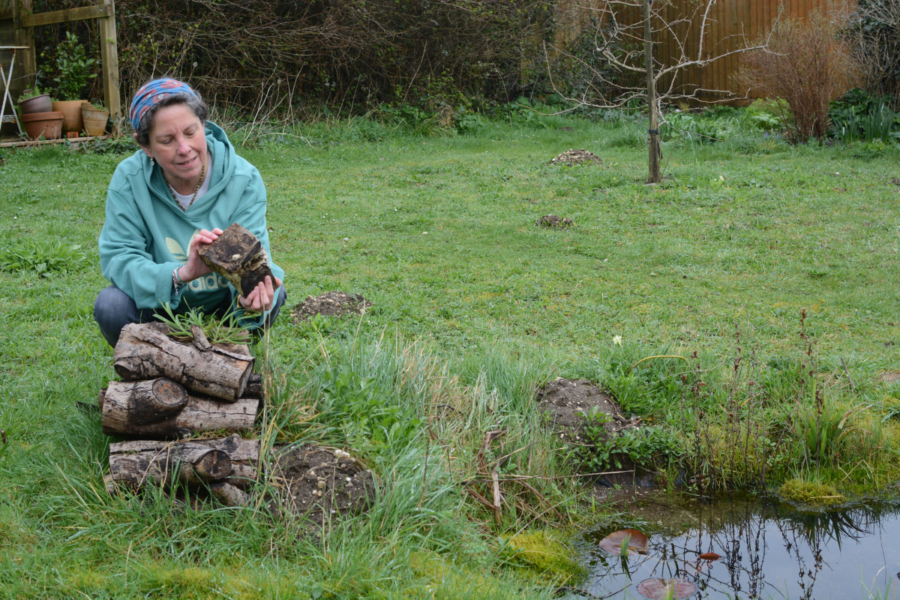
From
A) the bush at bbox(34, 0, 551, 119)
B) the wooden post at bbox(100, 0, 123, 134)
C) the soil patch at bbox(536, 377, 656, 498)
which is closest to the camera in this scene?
the soil patch at bbox(536, 377, 656, 498)

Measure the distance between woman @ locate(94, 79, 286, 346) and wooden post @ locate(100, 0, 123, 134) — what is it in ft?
27.8

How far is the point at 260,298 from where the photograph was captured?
113 inches

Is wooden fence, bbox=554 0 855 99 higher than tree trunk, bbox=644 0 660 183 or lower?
higher

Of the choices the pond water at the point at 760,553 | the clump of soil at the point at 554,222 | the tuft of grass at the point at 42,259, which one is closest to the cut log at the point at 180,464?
the pond water at the point at 760,553

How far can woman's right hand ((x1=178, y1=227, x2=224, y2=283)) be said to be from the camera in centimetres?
270

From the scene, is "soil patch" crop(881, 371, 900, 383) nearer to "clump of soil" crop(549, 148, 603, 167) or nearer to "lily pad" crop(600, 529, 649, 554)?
"lily pad" crop(600, 529, 649, 554)

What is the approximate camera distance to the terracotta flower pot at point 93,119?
10483 millimetres

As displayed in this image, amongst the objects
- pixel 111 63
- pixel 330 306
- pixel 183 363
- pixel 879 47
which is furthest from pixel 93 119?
pixel 879 47

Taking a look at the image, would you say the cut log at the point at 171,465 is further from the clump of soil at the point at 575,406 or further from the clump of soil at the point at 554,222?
the clump of soil at the point at 554,222

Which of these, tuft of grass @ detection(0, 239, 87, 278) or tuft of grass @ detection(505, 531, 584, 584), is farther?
tuft of grass @ detection(0, 239, 87, 278)

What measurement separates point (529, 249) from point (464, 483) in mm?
3878

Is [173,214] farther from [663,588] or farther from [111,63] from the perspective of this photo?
[111,63]

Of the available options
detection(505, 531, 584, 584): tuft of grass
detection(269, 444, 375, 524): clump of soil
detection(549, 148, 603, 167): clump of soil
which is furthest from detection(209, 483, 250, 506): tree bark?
detection(549, 148, 603, 167): clump of soil

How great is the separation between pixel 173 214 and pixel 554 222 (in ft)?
15.2
